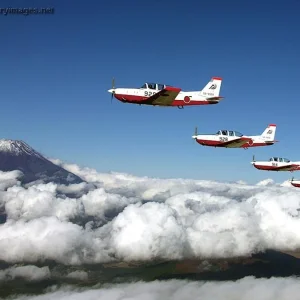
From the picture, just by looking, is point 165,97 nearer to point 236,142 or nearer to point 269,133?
point 236,142

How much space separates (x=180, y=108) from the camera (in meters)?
60.0

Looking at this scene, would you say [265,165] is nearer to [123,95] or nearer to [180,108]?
[180,108]

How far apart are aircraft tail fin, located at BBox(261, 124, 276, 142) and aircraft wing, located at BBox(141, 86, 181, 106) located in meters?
42.3

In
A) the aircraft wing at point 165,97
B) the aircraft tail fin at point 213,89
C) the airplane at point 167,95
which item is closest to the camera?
the aircraft wing at point 165,97

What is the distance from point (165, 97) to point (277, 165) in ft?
190

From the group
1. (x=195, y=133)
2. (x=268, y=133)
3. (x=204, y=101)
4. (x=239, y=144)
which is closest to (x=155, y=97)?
(x=204, y=101)

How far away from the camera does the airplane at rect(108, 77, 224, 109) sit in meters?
53.8

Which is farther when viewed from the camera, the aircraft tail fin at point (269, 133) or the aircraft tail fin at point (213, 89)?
the aircraft tail fin at point (269, 133)

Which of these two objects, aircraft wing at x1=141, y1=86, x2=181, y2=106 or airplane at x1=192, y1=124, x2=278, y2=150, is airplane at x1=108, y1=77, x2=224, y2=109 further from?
airplane at x1=192, y1=124, x2=278, y2=150

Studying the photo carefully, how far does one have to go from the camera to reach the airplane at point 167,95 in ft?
177

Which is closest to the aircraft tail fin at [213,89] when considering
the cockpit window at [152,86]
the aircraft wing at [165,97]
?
the cockpit window at [152,86]

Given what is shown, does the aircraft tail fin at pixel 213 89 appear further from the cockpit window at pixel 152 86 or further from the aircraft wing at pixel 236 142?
the aircraft wing at pixel 236 142

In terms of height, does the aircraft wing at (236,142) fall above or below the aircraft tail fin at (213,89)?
below

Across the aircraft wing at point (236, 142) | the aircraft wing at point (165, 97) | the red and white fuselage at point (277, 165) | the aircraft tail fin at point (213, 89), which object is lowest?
the red and white fuselage at point (277, 165)
